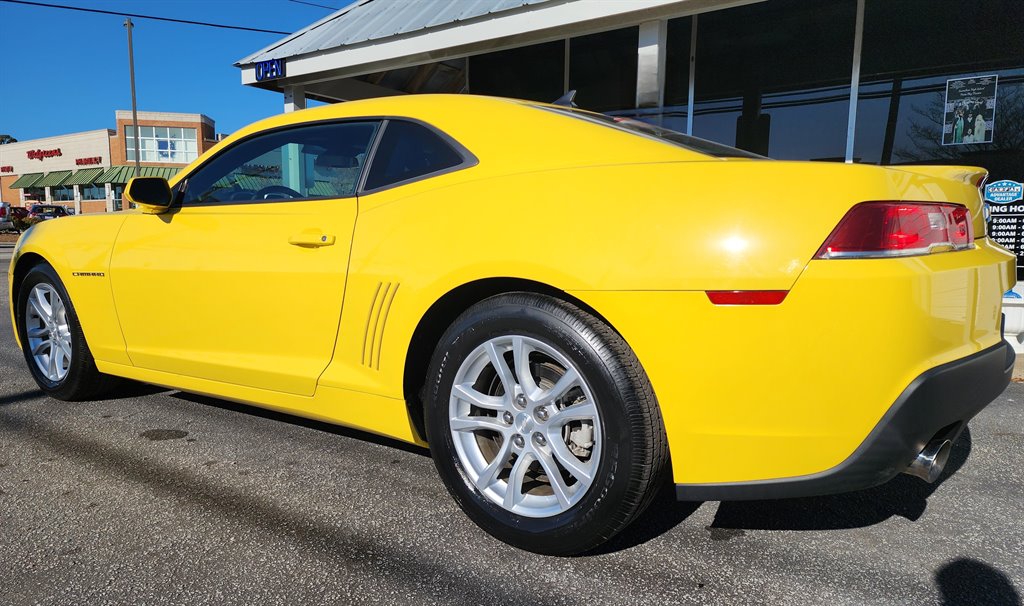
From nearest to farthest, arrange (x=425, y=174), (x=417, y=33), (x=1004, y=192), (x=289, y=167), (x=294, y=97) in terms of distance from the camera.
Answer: (x=425, y=174), (x=289, y=167), (x=1004, y=192), (x=417, y=33), (x=294, y=97)

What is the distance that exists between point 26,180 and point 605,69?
67.8 m

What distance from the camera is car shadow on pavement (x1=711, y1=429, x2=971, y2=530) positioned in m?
→ 2.24

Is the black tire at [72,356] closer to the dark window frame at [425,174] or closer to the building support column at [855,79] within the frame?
the dark window frame at [425,174]

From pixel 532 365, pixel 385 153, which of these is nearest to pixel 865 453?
pixel 532 365

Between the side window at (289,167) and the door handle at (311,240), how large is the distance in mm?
178

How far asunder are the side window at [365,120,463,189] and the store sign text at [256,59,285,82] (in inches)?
288

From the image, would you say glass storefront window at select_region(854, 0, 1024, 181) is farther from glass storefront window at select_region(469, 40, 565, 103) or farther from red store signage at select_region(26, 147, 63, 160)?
red store signage at select_region(26, 147, 63, 160)

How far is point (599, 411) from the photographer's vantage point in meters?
1.83

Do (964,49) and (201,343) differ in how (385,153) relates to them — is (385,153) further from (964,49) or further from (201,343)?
(964,49)

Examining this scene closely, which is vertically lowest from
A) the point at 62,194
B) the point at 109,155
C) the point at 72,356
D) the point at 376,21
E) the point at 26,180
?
the point at 72,356

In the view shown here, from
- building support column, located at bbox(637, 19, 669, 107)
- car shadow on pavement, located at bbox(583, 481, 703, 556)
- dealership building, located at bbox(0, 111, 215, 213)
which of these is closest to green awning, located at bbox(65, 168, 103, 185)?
dealership building, located at bbox(0, 111, 215, 213)

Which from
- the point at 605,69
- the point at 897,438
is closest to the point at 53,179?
the point at 605,69

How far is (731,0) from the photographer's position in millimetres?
5809

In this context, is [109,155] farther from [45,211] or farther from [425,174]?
[425,174]
